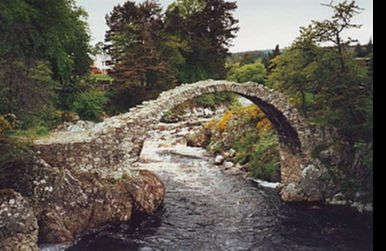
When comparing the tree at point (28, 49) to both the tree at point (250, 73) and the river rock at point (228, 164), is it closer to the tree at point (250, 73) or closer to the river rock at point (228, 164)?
the river rock at point (228, 164)

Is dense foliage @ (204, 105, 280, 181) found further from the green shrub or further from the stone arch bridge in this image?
the green shrub

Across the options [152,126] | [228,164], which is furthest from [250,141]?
[152,126]

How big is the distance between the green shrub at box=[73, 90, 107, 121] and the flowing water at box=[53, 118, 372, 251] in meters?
6.82

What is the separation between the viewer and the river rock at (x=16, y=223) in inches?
410

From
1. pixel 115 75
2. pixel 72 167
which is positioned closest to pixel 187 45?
pixel 115 75

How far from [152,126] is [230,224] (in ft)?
13.7

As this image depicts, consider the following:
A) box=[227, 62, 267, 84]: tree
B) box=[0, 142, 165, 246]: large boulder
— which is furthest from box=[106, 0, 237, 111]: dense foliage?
box=[0, 142, 165, 246]: large boulder

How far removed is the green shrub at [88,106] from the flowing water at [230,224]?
682cm

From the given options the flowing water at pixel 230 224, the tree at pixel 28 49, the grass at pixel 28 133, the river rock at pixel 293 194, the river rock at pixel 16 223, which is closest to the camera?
the river rock at pixel 16 223

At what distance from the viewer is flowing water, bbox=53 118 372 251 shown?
12.1 m

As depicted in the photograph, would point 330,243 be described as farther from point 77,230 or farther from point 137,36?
point 137,36

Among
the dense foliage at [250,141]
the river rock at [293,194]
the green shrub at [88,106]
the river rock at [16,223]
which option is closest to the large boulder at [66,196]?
the river rock at [16,223]

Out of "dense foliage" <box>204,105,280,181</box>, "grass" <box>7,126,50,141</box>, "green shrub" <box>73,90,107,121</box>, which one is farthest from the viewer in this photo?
"green shrub" <box>73,90,107,121</box>

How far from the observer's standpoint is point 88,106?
77.7 ft
